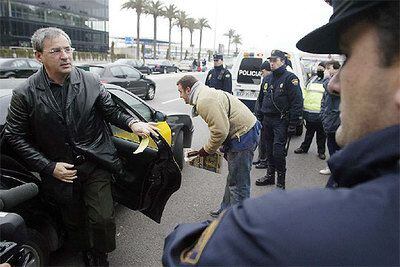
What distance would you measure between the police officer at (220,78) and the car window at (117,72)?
4881 mm

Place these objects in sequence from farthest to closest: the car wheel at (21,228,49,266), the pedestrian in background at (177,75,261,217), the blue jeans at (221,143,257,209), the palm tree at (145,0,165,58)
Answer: the palm tree at (145,0,165,58)
the blue jeans at (221,143,257,209)
the pedestrian in background at (177,75,261,217)
the car wheel at (21,228,49,266)

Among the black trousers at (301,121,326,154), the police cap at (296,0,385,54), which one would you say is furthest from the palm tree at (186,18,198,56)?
the police cap at (296,0,385,54)

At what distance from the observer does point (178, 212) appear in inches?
154

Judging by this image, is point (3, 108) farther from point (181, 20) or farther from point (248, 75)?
point (181, 20)

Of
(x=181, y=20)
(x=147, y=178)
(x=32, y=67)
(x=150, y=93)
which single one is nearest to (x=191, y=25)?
(x=181, y=20)

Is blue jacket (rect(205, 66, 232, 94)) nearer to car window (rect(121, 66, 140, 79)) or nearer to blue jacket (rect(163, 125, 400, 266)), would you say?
car window (rect(121, 66, 140, 79))

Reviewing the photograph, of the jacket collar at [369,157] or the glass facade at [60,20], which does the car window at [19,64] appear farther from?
the glass facade at [60,20]

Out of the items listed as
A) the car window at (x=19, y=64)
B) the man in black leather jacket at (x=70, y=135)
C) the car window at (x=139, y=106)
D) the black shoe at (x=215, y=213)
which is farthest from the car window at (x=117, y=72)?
the man in black leather jacket at (x=70, y=135)

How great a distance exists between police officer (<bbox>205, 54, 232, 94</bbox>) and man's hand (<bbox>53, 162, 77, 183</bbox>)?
17.4 feet

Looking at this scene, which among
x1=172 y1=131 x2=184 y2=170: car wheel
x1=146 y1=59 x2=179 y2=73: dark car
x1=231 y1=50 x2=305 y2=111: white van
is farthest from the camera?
x1=146 y1=59 x2=179 y2=73: dark car

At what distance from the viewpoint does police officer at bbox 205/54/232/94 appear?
7504 millimetres

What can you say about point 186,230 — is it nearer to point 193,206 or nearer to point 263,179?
point 193,206

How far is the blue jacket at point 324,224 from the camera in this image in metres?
0.53

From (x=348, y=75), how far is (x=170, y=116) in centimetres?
452
